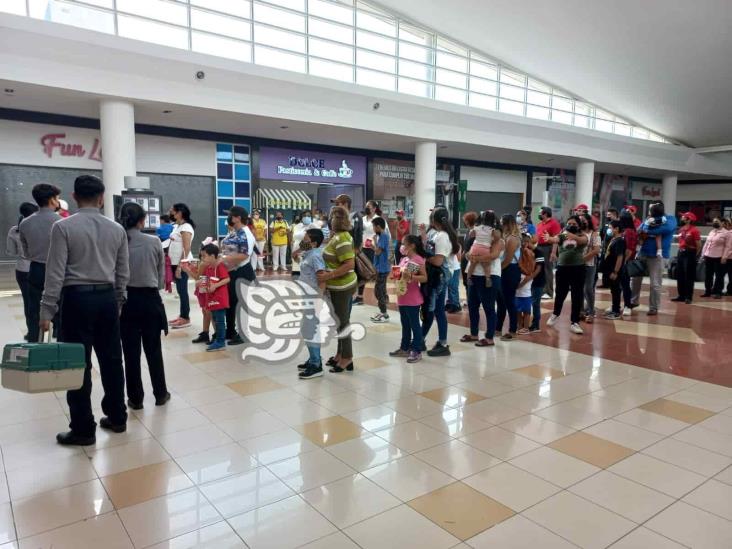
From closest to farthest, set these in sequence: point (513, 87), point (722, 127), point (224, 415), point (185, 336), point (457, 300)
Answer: point (224, 415) < point (185, 336) < point (457, 300) < point (513, 87) < point (722, 127)

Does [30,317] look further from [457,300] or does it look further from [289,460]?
[457,300]

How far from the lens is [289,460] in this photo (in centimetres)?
285

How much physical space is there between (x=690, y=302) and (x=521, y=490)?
25.2 feet

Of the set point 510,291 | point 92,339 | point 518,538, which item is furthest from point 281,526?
point 510,291

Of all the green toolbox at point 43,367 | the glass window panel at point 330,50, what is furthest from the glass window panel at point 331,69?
the green toolbox at point 43,367

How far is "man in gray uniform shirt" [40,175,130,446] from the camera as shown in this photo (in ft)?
9.24

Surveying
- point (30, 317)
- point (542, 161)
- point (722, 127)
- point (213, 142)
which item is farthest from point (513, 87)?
point (30, 317)

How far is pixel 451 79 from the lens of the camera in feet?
53.6

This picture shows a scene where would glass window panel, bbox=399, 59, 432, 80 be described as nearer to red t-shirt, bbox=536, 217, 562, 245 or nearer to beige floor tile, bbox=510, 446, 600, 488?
red t-shirt, bbox=536, 217, 562, 245

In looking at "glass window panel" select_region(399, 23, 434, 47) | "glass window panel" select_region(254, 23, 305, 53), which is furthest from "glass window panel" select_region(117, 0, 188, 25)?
"glass window panel" select_region(399, 23, 434, 47)

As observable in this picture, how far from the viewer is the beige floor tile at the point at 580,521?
2.17 meters

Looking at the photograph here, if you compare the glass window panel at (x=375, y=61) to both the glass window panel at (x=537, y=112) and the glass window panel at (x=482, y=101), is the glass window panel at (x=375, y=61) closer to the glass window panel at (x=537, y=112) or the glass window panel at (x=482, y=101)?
the glass window panel at (x=482, y=101)

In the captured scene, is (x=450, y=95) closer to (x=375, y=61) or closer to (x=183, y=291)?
(x=375, y=61)

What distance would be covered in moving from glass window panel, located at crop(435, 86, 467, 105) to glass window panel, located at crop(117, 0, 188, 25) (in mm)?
7714
